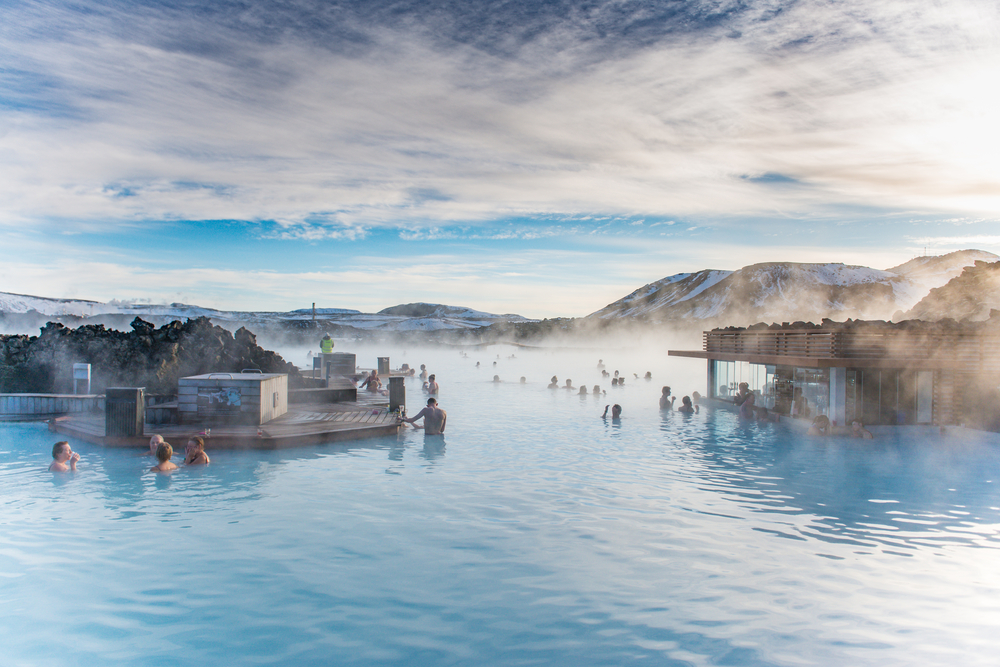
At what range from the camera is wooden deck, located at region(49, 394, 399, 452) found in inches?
587

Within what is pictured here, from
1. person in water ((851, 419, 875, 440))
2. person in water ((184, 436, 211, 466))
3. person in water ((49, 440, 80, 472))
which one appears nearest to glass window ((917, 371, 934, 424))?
person in water ((851, 419, 875, 440))

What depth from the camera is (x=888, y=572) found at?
8312mm

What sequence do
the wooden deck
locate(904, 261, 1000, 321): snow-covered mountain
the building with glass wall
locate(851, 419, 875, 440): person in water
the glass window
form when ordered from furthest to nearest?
locate(904, 261, 1000, 321): snow-covered mountain → the glass window → the building with glass wall → locate(851, 419, 875, 440): person in water → the wooden deck

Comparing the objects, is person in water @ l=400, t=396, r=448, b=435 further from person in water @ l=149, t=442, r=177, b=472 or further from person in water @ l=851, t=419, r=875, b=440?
person in water @ l=851, t=419, r=875, b=440

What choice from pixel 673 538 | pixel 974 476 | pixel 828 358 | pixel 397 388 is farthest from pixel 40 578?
pixel 828 358

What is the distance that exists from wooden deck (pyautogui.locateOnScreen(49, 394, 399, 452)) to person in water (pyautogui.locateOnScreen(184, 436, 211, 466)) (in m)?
1.10

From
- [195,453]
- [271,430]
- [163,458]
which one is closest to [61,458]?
[163,458]

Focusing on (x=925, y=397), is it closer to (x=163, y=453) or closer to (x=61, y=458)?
(x=163, y=453)

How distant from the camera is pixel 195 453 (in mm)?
13672

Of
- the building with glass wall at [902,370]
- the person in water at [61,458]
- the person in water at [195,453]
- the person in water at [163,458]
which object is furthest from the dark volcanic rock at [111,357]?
the building with glass wall at [902,370]

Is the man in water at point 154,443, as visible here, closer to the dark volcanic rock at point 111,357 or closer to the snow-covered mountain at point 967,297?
the dark volcanic rock at point 111,357

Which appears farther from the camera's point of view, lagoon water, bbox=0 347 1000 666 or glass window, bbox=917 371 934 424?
glass window, bbox=917 371 934 424

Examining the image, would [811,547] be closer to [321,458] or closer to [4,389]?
[321,458]

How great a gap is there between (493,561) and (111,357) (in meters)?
23.5
